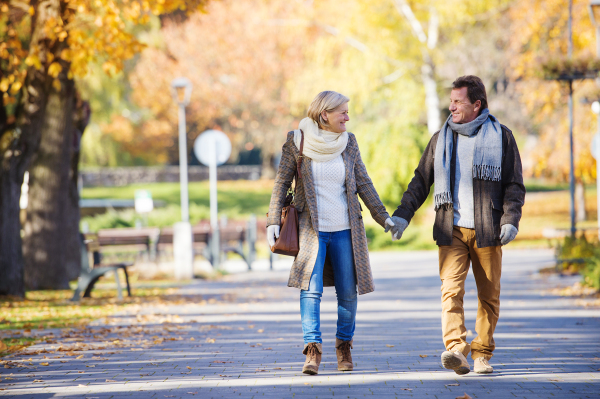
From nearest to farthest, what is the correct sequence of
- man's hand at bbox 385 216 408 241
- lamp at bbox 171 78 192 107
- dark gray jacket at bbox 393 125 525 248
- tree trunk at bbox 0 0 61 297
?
dark gray jacket at bbox 393 125 525 248 < man's hand at bbox 385 216 408 241 < tree trunk at bbox 0 0 61 297 < lamp at bbox 171 78 192 107

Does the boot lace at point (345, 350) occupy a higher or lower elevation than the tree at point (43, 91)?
lower

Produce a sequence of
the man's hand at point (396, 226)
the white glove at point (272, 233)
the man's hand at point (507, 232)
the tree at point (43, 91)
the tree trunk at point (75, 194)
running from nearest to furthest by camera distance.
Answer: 1. the man's hand at point (507, 232)
2. the man's hand at point (396, 226)
3. the white glove at point (272, 233)
4. the tree at point (43, 91)
5. the tree trunk at point (75, 194)

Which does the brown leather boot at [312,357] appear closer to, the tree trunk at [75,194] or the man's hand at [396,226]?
the man's hand at [396,226]

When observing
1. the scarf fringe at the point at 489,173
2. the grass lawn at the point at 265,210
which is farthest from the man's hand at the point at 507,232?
the grass lawn at the point at 265,210

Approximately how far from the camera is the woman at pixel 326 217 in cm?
539

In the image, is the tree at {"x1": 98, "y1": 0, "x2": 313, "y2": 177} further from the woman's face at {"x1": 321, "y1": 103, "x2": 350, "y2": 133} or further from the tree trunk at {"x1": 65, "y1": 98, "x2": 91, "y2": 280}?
the woman's face at {"x1": 321, "y1": 103, "x2": 350, "y2": 133}

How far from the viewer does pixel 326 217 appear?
5.42 meters

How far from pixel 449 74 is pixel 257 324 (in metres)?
22.3

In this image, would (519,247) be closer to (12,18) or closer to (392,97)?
(392,97)

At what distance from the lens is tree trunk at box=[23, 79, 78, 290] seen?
491 inches

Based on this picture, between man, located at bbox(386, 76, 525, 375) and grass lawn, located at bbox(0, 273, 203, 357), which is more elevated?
man, located at bbox(386, 76, 525, 375)

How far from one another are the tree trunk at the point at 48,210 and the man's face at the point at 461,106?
335 inches

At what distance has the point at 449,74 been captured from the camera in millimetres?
28828

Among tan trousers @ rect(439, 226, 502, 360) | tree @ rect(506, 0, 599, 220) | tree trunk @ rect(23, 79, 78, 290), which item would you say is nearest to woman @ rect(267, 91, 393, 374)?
tan trousers @ rect(439, 226, 502, 360)
